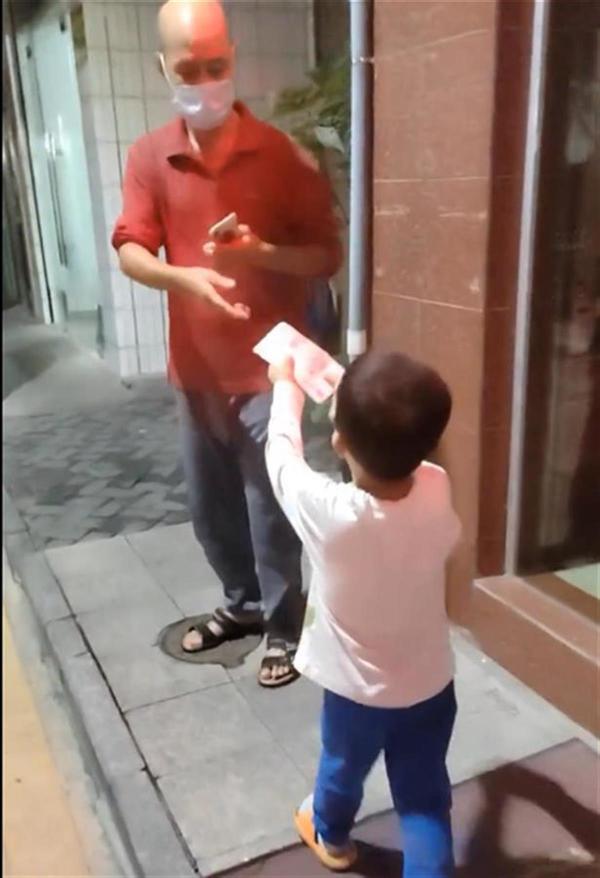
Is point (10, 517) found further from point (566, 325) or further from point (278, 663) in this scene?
point (566, 325)

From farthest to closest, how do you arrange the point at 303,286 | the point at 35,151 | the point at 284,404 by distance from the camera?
1. the point at 35,151
2. the point at 303,286
3. the point at 284,404

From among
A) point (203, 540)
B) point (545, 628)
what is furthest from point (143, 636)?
point (545, 628)

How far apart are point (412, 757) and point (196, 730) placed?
0.53 meters

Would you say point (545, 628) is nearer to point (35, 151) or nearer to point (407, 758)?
point (407, 758)

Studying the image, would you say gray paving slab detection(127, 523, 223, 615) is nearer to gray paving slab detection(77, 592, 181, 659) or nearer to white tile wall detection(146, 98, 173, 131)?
gray paving slab detection(77, 592, 181, 659)

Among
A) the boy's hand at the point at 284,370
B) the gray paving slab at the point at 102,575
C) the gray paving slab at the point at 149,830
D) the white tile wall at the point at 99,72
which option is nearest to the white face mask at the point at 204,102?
the white tile wall at the point at 99,72

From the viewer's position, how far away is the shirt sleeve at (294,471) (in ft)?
3.18

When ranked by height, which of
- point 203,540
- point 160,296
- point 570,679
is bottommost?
point 570,679

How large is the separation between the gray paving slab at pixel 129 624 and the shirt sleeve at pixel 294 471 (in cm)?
60

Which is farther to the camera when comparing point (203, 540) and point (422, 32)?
point (203, 540)

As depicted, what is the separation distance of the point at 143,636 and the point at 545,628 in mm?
724

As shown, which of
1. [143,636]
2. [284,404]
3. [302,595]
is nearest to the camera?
[284,404]

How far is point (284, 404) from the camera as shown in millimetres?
1041

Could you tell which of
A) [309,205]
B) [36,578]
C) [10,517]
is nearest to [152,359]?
[309,205]
